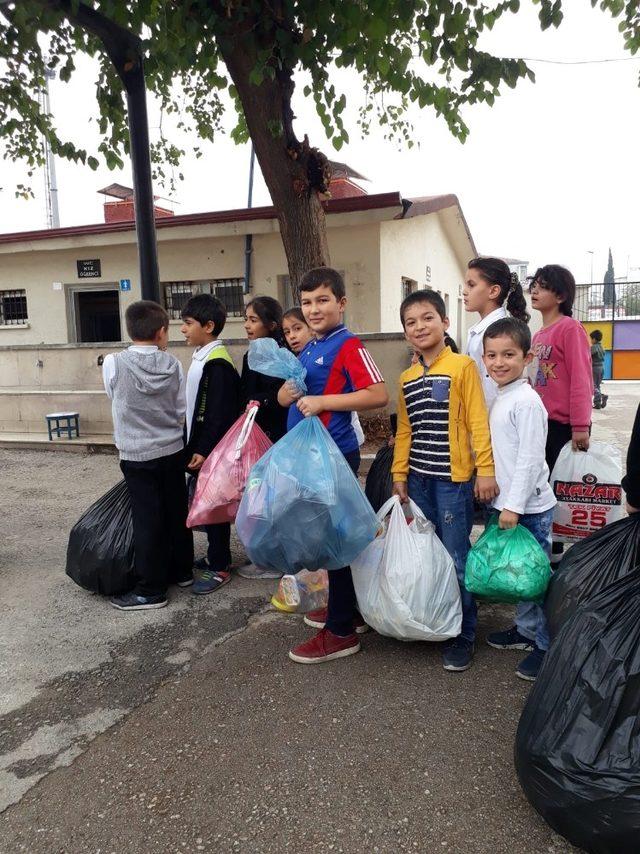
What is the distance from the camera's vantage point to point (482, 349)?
9.51ft

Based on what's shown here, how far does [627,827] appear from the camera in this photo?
1.50 m

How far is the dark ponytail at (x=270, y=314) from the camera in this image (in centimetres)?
358

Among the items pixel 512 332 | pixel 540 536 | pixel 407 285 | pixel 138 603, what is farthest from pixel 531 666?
pixel 407 285

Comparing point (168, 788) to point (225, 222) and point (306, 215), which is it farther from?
point (225, 222)

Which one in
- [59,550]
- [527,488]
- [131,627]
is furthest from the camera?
[59,550]

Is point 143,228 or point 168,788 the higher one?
point 143,228

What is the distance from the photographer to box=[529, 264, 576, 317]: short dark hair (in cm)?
313

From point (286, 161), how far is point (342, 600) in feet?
15.5

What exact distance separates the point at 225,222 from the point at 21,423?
4.49 m

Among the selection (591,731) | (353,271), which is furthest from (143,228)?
(353,271)

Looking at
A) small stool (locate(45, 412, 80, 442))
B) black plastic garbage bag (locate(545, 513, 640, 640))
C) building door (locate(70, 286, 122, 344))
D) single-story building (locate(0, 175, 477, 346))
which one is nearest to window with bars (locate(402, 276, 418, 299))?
single-story building (locate(0, 175, 477, 346))

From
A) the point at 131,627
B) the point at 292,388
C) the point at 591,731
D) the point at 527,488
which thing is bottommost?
the point at 131,627

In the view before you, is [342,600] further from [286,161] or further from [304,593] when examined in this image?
[286,161]

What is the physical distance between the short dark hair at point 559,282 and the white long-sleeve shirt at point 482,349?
0.31 m
